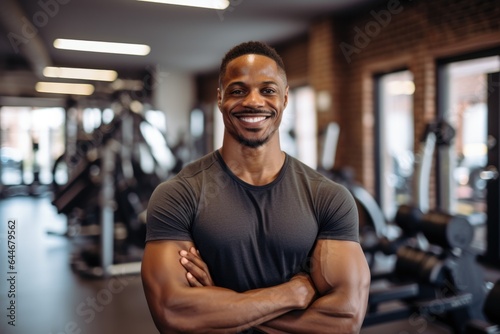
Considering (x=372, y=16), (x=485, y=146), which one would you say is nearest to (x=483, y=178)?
(x=485, y=146)

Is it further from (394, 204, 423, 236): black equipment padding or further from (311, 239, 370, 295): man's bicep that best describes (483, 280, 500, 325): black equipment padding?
(311, 239, 370, 295): man's bicep

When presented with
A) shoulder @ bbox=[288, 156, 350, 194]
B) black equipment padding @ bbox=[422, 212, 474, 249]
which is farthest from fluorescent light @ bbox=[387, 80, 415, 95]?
shoulder @ bbox=[288, 156, 350, 194]

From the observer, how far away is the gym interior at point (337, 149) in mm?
2824

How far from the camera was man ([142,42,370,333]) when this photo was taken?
1.06 m

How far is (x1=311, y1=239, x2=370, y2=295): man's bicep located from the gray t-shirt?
22 millimetres

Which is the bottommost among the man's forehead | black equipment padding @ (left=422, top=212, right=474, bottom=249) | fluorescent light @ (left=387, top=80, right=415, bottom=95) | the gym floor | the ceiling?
the gym floor

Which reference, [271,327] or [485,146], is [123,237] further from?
[271,327]

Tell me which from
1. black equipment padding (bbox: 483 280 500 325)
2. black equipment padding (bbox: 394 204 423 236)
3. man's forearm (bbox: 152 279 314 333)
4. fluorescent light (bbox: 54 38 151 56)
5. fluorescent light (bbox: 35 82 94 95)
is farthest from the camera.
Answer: fluorescent light (bbox: 35 82 94 95)

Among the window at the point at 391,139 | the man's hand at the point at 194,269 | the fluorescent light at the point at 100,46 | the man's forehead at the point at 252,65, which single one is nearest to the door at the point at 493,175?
the window at the point at 391,139

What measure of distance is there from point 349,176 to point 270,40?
3619mm

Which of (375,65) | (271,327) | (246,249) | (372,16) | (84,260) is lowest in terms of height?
(84,260)

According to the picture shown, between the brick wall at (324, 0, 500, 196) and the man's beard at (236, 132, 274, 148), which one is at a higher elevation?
the brick wall at (324, 0, 500, 196)

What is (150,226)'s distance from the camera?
1.10 m

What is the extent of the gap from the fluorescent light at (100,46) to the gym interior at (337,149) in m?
0.09
